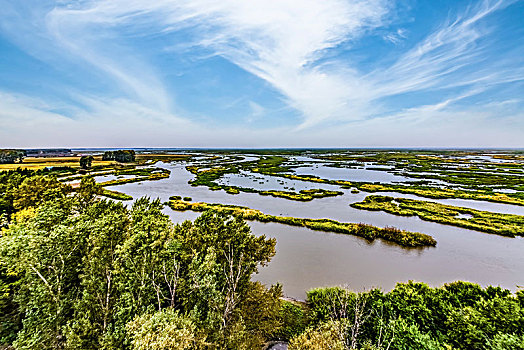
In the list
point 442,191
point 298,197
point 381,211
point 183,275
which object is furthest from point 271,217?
point 442,191

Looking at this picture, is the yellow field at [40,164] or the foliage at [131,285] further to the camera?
the yellow field at [40,164]

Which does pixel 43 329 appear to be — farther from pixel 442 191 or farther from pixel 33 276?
pixel 442 191

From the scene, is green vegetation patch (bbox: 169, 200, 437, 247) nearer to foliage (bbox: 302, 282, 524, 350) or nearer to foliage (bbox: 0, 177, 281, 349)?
foliage (bbox: 0, 177, 281, 349)

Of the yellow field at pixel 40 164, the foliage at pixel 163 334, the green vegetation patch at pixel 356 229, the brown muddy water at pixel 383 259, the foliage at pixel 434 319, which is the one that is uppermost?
the yellow field at pixel 40 164

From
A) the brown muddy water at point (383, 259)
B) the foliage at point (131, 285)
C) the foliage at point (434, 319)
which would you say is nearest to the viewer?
the foliage at point (434, 319)

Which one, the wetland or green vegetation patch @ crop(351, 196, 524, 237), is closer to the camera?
the wetland

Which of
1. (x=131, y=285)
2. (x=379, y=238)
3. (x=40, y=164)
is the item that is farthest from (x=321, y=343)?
(x=40, y=164)

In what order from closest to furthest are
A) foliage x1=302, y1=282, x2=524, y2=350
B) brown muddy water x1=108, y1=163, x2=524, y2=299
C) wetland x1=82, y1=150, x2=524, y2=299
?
foliage x1=302, y1=282, x2=524, y2=350 → brown muddy water x1=108, y1=163, x2=524, y2=299 → wetland x1=82, y1=150, x2=524, y2=299

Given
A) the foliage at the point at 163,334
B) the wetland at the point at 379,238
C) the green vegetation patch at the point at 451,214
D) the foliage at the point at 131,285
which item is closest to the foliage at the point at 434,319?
the foliage at the point at 131,285

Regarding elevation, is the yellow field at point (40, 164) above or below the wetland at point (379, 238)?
above

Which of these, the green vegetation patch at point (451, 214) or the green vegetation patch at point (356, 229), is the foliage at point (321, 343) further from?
the green vegetation patch at point (451, 214)

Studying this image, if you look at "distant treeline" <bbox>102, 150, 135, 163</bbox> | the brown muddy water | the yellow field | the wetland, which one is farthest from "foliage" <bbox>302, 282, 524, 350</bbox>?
"distant treeline" <bbox>102, 150, 135, 163</bbox>
